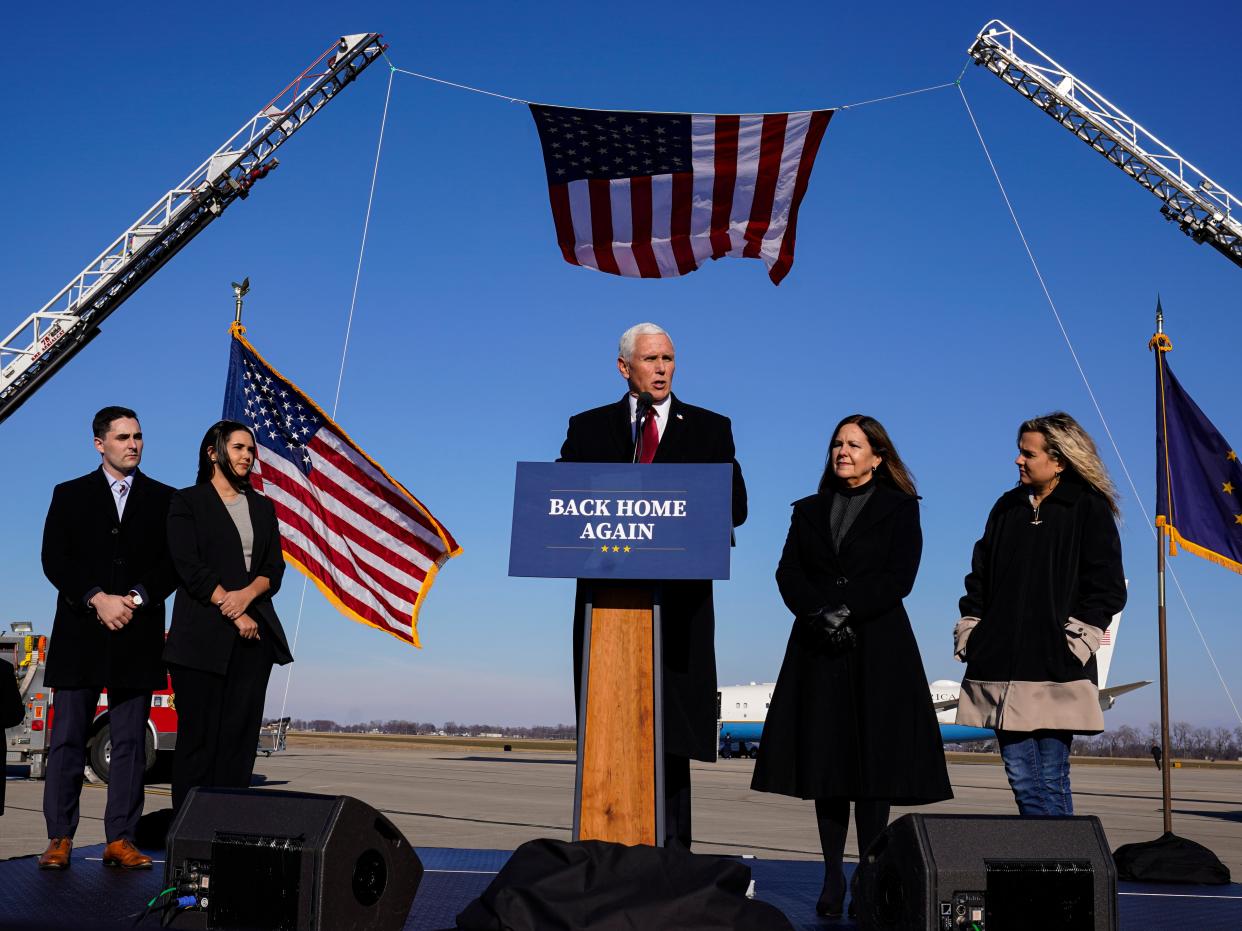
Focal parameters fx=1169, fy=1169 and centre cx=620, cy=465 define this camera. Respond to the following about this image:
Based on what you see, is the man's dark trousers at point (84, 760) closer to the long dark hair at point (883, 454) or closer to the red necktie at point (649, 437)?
the red necktie at point (649, 437)

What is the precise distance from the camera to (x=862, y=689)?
4.24 metres

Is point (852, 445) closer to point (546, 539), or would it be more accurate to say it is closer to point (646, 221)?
point (546, 539)

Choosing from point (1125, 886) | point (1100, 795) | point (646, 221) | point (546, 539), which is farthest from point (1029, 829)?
point (1100, 795)

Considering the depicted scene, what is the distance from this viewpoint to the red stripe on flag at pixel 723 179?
6875mm

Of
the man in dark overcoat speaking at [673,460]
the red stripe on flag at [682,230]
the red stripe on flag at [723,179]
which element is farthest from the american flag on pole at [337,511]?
the man in dark overcoat speaking at [673,460]

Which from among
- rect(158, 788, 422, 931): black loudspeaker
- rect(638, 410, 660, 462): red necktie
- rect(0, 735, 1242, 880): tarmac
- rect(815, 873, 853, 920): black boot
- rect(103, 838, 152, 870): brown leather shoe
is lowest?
rect(0, 735, 1242, 880): tarmac

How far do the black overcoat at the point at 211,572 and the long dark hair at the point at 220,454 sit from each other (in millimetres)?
68

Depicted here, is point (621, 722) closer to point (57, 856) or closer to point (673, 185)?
point (57, 856)

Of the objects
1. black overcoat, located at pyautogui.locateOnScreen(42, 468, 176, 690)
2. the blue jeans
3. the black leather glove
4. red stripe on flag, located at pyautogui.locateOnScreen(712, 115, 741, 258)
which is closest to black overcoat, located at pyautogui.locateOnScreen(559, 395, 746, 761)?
the black leather glove

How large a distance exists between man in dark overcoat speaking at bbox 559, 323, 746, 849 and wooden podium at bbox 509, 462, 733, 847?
33cm

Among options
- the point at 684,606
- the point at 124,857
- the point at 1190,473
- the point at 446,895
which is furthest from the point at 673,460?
the point at 1190,473

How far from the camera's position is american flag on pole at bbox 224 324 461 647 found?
884cm

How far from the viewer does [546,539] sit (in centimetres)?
376

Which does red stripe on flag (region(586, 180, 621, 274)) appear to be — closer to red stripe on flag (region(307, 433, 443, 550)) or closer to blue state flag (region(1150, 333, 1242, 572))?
red stripe on flag (region(307, 433, 443, 550))
